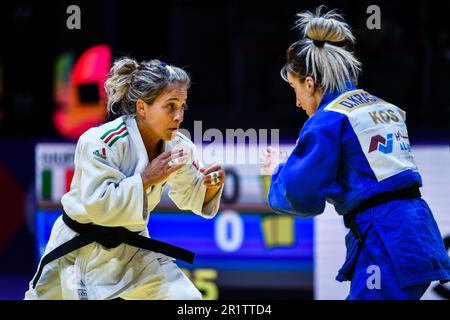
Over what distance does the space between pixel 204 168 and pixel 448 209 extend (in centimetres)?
250

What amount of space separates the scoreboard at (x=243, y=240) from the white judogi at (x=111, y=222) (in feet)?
7.30

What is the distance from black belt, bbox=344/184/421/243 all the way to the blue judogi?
16 mm

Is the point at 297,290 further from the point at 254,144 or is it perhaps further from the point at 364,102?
the point at 364,102

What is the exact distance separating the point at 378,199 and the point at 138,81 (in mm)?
1213

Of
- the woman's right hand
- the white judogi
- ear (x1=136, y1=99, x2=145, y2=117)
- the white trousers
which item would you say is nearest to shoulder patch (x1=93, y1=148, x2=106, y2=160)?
the white judogi

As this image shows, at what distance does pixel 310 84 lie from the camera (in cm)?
362

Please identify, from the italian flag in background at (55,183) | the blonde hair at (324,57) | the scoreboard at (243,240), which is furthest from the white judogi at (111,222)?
the italian flag in background at (55,183)

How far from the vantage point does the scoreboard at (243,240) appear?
6.12m

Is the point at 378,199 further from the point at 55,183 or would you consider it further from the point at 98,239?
the point at 55,183

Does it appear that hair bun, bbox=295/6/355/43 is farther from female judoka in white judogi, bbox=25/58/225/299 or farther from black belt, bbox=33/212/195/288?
black belt, bbox=33/212/195/288

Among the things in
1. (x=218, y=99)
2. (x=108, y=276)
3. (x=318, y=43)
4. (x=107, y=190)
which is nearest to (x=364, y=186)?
(x=318, y=43)

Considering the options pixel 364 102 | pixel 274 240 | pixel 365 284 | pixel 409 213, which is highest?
pixel 364 102

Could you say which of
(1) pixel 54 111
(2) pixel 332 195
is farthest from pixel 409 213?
(1) pixel 54 111
